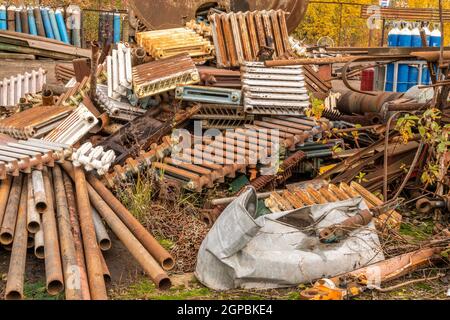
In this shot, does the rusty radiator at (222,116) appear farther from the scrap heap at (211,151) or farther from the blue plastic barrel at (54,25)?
the blue plastic barrel at (54,25)

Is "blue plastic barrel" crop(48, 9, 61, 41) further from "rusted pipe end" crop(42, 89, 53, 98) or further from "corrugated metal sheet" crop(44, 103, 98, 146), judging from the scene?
"corrugated metal sheet" crop(44, 103, 98, 146)

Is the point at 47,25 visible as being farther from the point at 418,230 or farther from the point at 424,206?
the point at 418,230

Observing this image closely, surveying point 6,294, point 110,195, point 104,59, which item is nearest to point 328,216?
point 110,195

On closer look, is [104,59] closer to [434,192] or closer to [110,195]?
[110,195]

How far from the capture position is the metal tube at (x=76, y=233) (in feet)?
16.1

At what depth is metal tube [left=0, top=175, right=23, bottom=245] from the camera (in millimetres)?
5656

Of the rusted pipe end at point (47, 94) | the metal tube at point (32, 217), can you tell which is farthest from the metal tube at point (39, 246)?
the rusted pipe end at point (47, 94)

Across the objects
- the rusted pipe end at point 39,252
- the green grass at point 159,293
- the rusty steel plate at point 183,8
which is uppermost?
the rusty steel plate at point 183,8

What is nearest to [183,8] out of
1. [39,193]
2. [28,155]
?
[28,155]

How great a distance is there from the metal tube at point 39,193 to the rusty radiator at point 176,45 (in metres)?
3.04

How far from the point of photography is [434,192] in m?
7.23

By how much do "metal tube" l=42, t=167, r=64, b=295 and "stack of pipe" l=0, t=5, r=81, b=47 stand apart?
1163cm

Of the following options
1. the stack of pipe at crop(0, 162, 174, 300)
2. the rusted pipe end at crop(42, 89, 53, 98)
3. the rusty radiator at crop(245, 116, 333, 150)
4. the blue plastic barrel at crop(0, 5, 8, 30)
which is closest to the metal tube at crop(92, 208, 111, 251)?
the stack of pipe at crop(0, 162, 174, 300)

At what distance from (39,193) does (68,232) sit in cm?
69
